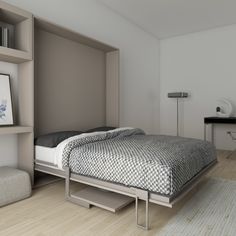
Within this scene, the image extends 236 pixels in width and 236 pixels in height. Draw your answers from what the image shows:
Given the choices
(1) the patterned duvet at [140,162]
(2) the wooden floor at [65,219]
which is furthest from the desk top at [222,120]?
(2) the wooden floor at [65,219]

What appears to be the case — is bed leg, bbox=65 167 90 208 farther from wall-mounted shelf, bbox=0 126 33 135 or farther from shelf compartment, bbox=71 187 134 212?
wall-mounted shelf, bbox=0 126 33 135

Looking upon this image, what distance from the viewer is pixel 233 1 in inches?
136

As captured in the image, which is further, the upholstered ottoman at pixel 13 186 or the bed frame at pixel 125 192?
the upholstered ottoman at pixel 13 186

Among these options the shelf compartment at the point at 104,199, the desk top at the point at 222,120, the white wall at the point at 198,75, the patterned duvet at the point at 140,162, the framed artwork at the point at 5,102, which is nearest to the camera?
the patterned duvet at the point at 140,162

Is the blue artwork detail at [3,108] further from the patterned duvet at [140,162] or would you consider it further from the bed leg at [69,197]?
the bed leg at [69,197]

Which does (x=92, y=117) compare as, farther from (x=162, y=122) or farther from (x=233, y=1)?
(x=233, y=1)

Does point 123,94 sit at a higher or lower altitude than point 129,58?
lower

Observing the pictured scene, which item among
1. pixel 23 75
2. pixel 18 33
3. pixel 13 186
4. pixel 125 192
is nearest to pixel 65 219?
pixel 125 192

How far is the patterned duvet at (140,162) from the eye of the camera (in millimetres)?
1503

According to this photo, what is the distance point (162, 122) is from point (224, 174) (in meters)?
2.51

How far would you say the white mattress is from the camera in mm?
2158

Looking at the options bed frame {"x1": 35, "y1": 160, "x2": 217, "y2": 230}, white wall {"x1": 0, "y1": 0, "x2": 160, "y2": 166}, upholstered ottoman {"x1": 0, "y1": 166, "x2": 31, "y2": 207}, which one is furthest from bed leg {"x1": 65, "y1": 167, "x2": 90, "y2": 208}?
white wall {"x1": 0, "y1": 0, "x2": 160, "y2": 166}

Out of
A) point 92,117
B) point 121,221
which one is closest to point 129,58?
point 92,117

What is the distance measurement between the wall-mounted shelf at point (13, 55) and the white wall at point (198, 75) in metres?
3.73
